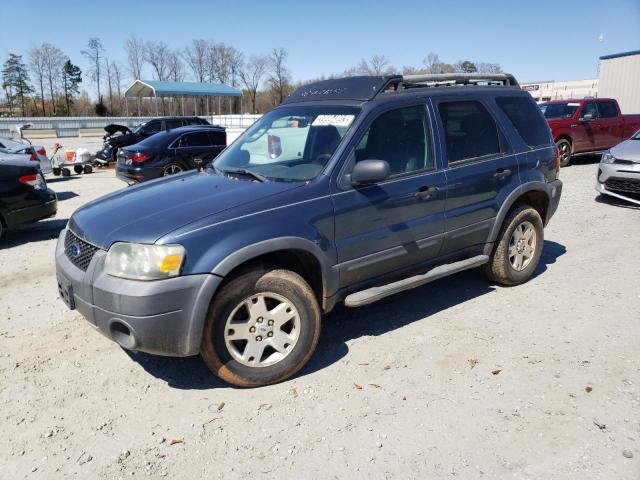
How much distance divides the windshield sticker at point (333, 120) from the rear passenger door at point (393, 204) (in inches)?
6.4

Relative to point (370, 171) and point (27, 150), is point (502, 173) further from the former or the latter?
point (27, 150)

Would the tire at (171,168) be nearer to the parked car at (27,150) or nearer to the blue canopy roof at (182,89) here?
the parked car at (27,150)

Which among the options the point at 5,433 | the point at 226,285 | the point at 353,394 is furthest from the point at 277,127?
the point at 5,433

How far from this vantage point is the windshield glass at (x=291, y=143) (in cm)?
382

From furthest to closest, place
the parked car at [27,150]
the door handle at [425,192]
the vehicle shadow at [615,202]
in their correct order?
the parked car at [27,150] < the vehicle shadow at [615,202] < the door handle at [425,192]

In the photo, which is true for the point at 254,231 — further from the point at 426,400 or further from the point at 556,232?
the point at 556,232

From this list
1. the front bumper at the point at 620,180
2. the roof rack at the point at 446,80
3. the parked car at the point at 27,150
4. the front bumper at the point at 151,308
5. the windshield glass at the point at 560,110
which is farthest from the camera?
the windshield glass at the point at 560,110

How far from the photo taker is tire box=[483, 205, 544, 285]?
4938 millimetres

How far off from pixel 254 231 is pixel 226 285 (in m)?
0.38

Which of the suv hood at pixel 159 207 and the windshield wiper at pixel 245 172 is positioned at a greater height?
the windshield wiper at pixel 245 172

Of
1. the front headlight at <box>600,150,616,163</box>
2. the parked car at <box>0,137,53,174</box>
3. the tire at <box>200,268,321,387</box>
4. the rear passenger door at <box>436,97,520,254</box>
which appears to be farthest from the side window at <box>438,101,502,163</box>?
the parked car at <box>0,137,53,174</box>

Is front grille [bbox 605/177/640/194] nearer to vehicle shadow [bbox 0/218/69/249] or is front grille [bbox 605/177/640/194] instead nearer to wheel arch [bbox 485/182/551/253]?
wheel arch [bbox 485/182/551/253]

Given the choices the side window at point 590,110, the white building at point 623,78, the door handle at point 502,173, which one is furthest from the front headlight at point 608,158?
the white building at point 623,78

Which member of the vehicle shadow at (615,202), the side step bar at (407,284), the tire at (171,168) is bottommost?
the vehicle shadow at (615,202)
